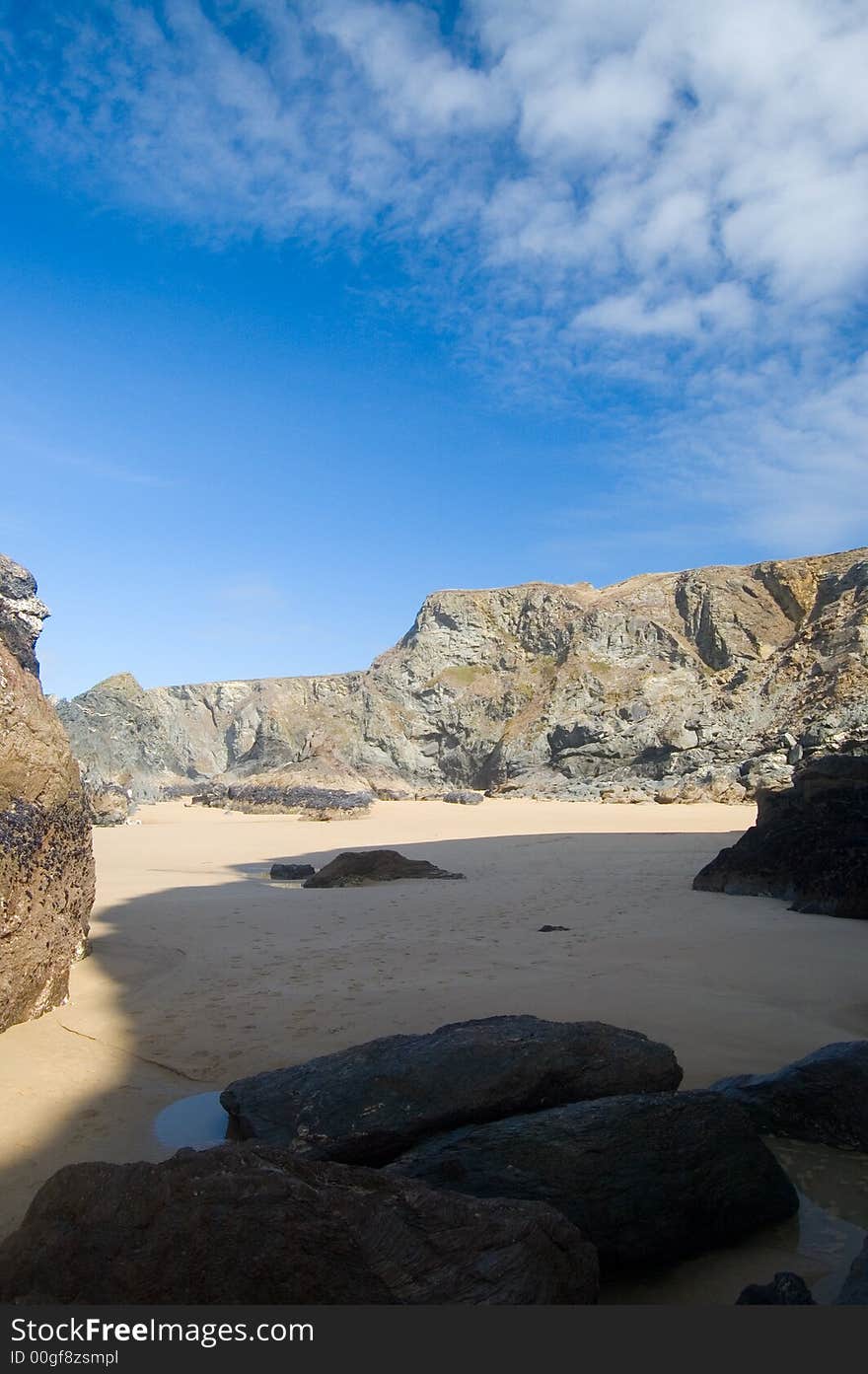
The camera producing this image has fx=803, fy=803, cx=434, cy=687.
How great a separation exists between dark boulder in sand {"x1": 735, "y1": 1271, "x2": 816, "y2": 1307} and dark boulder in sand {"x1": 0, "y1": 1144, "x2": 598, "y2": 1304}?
0.37 m

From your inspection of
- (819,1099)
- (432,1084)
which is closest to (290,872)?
(432,1084)

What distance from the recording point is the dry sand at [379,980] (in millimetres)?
3537

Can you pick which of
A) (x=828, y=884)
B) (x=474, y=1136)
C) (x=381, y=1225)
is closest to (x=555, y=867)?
(x=828, y=884)

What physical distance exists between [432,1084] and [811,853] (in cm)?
598

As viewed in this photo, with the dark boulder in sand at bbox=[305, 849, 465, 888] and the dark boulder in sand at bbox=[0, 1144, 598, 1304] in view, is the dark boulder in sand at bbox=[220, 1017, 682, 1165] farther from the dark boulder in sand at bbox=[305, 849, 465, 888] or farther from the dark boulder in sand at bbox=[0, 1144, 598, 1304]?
the dark boulder in sand at bbox=[305, 849, 465, 888]

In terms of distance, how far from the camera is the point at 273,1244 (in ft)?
6.13

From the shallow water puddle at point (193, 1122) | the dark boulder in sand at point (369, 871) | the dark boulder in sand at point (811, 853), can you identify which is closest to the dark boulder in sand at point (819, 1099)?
the shallow water puddle at point (193, 1122)

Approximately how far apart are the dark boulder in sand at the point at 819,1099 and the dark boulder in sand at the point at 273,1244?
4.28 ft

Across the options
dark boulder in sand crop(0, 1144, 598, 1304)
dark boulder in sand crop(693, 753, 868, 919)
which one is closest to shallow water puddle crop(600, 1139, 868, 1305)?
dark boulder in sand crop(0, 1144, 598, 1304)

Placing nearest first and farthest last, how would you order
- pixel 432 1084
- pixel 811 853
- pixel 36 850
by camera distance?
1. pixel 432 1084
2. pixel 36 850
3. pixel 811 853

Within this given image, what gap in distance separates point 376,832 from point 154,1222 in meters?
16.3

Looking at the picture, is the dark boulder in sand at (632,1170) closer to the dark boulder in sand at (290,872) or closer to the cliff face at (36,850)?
the cliff face at (36,850)

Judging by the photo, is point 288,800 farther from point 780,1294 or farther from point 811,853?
point 780,1294

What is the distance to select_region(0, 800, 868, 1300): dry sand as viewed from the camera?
3537 millimetres
